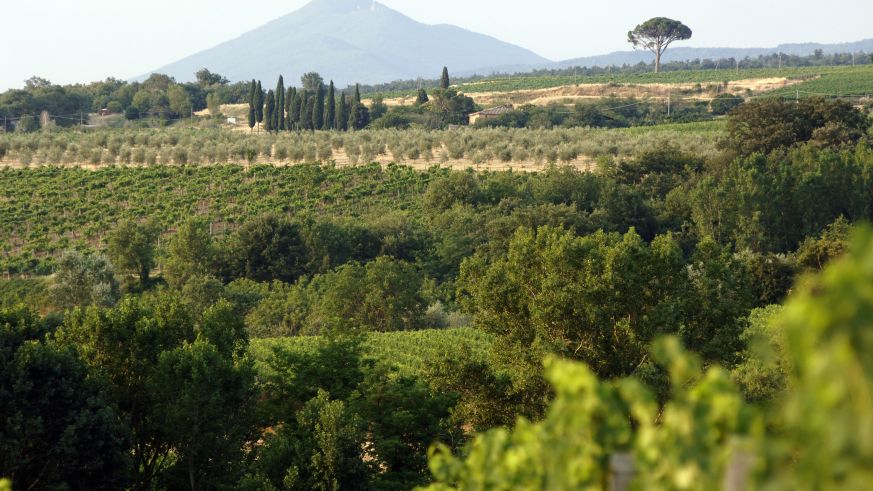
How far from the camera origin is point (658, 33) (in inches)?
5679

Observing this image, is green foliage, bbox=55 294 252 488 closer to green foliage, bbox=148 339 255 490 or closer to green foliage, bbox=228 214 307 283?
green foliage, bbox=148 339 255 490

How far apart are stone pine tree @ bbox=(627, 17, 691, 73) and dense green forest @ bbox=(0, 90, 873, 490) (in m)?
77.7

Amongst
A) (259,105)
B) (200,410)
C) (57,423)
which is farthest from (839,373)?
(259,105)

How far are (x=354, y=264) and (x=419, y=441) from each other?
87.1ft

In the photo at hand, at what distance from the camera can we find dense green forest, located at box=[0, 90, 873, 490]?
368 cm

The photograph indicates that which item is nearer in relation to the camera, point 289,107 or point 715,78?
point 289,107

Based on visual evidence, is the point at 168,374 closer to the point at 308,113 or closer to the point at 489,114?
the point at 308,113

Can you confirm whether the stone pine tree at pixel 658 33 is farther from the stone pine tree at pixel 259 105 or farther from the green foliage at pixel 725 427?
the green foliage at pixel 725 427

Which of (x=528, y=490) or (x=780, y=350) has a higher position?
(x=528, y=490)

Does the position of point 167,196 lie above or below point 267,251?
above

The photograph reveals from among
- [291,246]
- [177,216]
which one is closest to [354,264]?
[291,246]

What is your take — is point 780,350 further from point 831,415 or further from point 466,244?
point 466,244

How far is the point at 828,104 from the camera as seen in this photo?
61062 millimetres

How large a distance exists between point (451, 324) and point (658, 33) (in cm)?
11374
